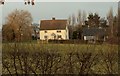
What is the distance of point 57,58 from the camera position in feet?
22.5

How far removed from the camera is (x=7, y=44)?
6863 millimetres

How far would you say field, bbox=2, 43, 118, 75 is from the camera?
22.4 ft

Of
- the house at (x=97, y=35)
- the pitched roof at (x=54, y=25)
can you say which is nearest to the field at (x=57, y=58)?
the house at (x=97, y=35)

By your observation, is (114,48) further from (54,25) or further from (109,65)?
(54,25)

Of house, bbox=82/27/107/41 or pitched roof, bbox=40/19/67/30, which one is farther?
pitched roof, bbox=40/19/67/30

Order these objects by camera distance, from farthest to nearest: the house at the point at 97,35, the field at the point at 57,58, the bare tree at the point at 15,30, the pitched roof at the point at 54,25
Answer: the pitched roof at the point at 54,25 < the house at the point at 97,35 < the bare tree at the point at 15,30 < the field at the point at 57,58

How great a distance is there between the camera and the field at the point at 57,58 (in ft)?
22.4

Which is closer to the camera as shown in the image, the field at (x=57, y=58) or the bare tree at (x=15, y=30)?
the field at (x=57, y=58)

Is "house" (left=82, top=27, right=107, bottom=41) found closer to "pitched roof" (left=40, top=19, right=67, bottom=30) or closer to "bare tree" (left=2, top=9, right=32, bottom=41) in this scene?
"bare tree" (left=2, top=9, right=32, bottom=41)

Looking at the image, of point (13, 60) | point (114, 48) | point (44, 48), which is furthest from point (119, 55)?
point (13, 60)

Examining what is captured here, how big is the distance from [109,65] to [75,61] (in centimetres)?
99

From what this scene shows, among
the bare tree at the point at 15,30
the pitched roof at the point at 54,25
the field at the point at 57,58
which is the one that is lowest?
the field at the point at 57,58

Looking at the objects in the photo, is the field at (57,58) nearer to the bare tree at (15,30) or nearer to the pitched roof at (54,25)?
the bare tree at (15,30)

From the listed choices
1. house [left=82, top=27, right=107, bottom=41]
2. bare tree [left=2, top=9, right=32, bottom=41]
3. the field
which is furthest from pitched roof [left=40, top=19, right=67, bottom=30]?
the field
